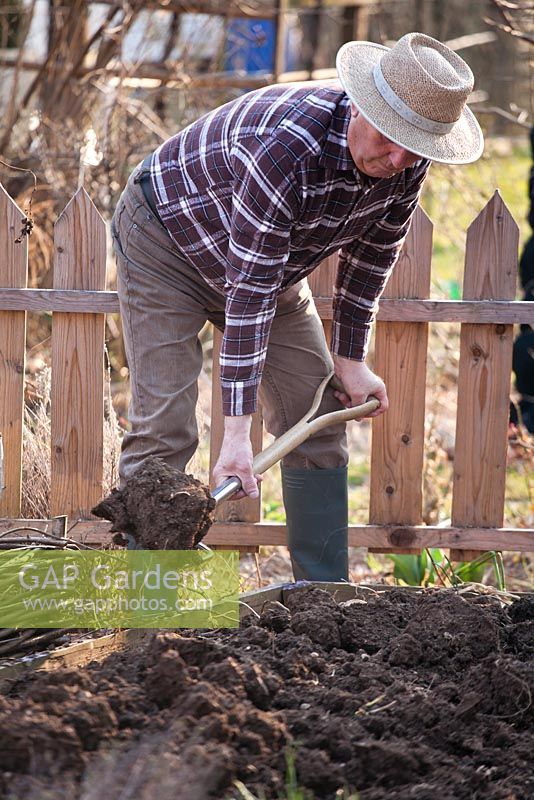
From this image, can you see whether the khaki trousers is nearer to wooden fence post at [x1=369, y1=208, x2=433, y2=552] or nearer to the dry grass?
wooden fence post at [x1=369, y1=208, x2=433, y2=552]

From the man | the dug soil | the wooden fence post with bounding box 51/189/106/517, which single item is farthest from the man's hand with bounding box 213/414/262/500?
the wooden fence post with bounding box 51/189/106/517

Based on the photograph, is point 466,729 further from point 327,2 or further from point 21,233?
point 327,2

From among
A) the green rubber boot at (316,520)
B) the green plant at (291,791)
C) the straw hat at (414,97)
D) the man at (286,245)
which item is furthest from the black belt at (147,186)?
the green plant at (291,791)

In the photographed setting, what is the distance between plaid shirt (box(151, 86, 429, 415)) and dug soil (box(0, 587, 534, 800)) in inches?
29.7

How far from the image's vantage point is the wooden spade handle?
8.50 feet

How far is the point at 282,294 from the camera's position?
3217 millimetres

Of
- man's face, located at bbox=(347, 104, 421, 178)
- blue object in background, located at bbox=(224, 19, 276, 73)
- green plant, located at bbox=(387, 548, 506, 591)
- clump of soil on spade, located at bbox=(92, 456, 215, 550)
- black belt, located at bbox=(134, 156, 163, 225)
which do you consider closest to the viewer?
clump of soil on spade, located at bbox=(92, 456, 215, 550)

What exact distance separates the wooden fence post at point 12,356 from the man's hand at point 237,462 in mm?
1454

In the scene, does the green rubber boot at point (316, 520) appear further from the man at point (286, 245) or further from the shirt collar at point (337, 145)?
the shirt collar at point (337, 145)

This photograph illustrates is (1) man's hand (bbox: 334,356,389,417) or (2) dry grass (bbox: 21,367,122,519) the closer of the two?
(1) man's hand (bbox: 334,356,389,417)

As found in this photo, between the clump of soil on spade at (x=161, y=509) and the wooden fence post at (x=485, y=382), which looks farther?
the wooden fence post at (x=485, y=382)

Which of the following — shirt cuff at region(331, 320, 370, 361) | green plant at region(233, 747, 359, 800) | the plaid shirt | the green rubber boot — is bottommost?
green plant at region(233, 747, 359, 800)

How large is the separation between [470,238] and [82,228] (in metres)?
1.50

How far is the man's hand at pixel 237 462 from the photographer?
8.54 feet
